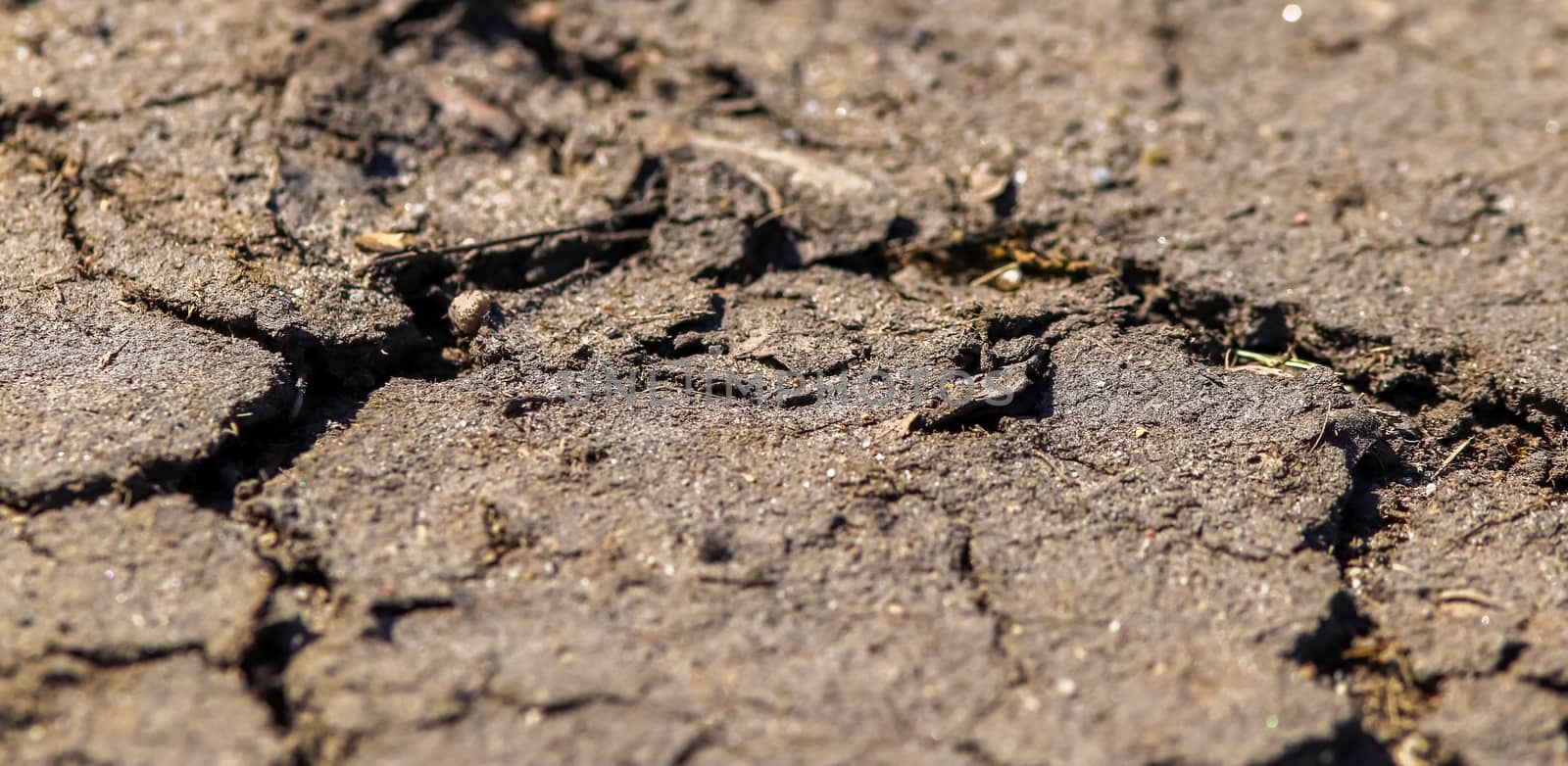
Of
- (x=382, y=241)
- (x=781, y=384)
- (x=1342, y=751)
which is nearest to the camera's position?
(x=1342, y=751)

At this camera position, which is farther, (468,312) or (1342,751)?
(468,312)

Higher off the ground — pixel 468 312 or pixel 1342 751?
pixel 468 312

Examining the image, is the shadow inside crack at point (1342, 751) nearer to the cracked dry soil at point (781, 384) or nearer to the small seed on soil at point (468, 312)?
the cracked dry soil at point (781, 384)

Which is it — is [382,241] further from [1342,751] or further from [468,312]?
[1342,751]

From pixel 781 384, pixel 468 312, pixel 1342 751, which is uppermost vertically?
pixel 468 312

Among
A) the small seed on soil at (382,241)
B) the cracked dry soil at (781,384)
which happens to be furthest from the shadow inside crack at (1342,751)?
the small seed on soil at (382,241)

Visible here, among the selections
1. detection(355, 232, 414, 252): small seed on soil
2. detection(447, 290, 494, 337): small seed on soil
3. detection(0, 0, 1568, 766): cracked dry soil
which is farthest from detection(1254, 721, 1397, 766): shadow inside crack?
detection(355, 232, 414, 252): small seed on soil

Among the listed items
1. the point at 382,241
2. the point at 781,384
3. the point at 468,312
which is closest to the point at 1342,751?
the point at 781,384
